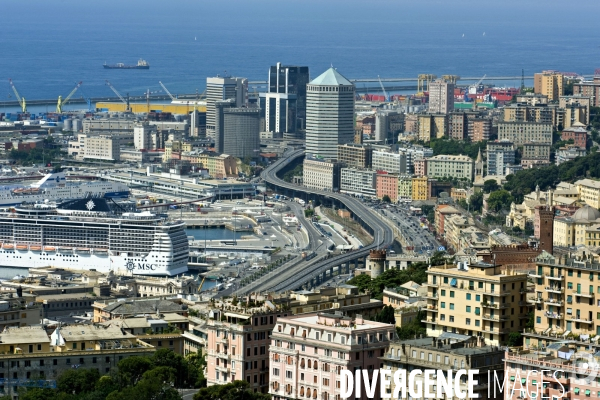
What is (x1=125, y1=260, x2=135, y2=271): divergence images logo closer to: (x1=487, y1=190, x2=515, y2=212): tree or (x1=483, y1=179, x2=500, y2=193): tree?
(x1=487, y1=190, x2=515, y2=212): tree

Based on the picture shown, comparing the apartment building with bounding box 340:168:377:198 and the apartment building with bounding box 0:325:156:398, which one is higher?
the apartment building with bounding box 0:325:156:398

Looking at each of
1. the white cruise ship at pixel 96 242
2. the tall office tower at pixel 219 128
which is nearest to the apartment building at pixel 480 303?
the white cruise ship at pixel 96 242

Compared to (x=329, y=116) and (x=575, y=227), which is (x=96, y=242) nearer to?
(x=575, y=227)

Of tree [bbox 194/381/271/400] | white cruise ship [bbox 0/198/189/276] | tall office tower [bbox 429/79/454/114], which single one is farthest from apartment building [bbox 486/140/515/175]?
tree [bbox 194/381/271/400]

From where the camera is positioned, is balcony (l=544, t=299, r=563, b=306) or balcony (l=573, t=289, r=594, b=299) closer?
balcony (l=573, t=289, r=594, b=299)

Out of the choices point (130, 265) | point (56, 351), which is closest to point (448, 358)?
point (56, 351)

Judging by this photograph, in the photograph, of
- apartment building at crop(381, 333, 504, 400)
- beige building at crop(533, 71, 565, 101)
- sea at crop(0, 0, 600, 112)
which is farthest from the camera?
sea at crop(0, 0, 600, 112)

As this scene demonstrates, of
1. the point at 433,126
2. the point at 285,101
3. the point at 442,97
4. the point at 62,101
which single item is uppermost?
the point at 442,97
